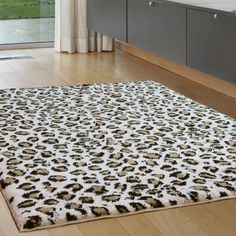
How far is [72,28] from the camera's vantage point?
18.8ft

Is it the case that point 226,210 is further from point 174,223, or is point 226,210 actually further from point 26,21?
point 26,21

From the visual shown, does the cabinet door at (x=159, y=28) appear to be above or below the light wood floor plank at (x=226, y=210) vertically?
above

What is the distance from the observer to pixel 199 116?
11.9ft

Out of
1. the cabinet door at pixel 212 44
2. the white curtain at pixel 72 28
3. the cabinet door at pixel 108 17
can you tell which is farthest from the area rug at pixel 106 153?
the white curtain at pixel 72 28

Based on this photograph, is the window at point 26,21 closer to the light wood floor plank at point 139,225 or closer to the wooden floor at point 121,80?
the wooden floor at point 121,80

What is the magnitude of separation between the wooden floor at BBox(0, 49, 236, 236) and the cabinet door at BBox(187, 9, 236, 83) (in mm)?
276

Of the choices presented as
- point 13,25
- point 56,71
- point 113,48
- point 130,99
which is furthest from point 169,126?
point 13,25

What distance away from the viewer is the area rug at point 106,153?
2408 millimetres

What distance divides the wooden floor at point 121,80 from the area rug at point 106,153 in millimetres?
62

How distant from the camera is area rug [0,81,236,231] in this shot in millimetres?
2408

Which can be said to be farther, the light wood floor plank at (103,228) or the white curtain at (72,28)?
the white curtain at (72,28)

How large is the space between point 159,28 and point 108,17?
1.00 m

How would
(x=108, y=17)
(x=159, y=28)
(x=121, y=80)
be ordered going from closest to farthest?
1. (x=159, y=28)
2. (x=121, y=80)
3. (x=108, y=17)

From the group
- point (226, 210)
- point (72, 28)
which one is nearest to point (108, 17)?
point (72, 28)
